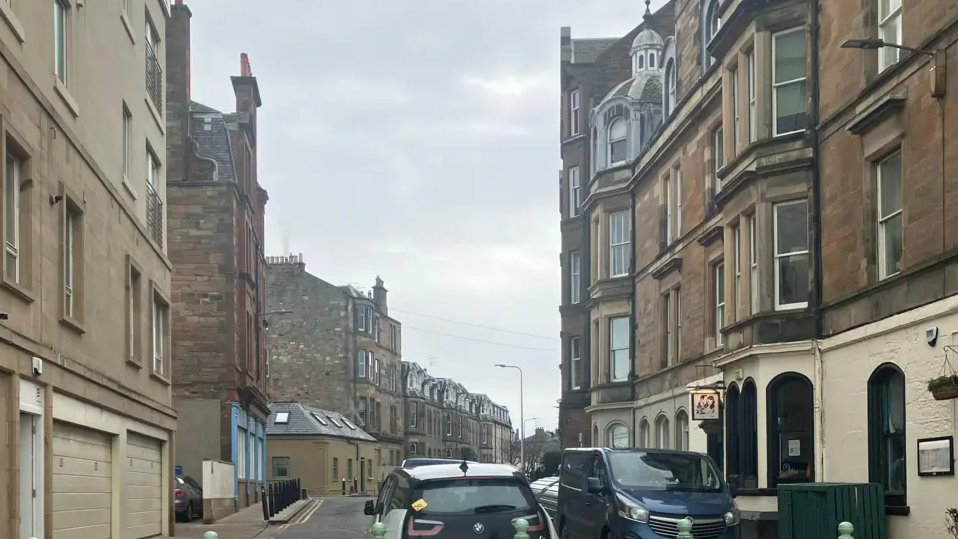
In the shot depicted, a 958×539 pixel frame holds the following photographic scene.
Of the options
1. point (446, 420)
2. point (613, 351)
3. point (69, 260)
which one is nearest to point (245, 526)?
point (613, 351)

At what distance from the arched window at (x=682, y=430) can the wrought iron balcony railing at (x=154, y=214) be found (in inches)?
529

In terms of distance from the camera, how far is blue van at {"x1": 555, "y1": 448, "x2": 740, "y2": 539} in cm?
1552

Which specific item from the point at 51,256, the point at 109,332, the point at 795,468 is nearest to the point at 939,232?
the point at 795,468

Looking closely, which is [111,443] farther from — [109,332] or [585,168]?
[585,168]

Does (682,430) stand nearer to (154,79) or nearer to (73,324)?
(154,79)

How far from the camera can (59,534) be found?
1642 cm

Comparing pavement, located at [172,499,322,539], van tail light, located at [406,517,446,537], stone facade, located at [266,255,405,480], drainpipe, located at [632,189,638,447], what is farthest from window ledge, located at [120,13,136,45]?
stone facade, located at [266,255,405,480]

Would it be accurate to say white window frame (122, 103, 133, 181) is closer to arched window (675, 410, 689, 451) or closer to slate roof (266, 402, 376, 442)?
arched window (675, 410, 689, 451)

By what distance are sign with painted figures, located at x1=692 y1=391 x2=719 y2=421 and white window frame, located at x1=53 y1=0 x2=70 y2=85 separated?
14.0 metres

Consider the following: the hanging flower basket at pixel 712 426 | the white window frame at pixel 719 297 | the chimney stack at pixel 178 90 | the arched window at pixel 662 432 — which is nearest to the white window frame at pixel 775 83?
the white window frame at pixel 719 297

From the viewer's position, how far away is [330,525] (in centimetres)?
2892

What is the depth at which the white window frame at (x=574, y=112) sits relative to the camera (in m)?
45.7

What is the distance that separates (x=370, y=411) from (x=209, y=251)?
160 ft

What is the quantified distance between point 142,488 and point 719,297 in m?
13.2
